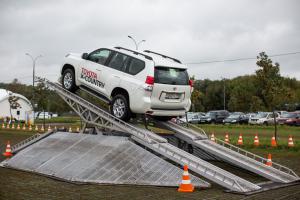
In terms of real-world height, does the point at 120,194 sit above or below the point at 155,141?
below

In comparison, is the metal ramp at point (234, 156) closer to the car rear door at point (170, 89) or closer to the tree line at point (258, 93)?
the car rear door at point (170, 89)

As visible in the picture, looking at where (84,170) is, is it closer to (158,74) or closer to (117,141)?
(117,141)

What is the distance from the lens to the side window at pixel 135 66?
1252 centimetres

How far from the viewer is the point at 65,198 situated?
8719mm

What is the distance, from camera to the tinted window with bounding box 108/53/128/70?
1305 centimetres

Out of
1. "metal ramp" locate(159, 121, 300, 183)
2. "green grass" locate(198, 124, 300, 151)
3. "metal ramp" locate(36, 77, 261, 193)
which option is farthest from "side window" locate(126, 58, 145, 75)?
"green grass" locate(198, 124, 300, 151)

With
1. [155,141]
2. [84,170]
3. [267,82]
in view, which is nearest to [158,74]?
[155,141]

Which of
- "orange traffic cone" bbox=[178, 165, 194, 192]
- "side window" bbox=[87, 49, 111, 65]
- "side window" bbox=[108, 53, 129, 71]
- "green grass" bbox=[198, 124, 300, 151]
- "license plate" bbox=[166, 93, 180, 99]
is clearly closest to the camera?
"orange traffic cone" bbox=[178, 165, 194, 192]

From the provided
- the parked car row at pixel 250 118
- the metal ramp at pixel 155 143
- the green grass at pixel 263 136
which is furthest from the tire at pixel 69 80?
the parked car row at pixel 250 118

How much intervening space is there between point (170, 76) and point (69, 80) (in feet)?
13.2

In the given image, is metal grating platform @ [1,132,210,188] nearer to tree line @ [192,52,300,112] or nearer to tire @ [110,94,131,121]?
tire @ [110,94,131,121]

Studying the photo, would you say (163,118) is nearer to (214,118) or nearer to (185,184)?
(185,184)

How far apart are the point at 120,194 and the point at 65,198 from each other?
1206mm

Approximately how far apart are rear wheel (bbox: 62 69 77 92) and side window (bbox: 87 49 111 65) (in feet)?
3.49
